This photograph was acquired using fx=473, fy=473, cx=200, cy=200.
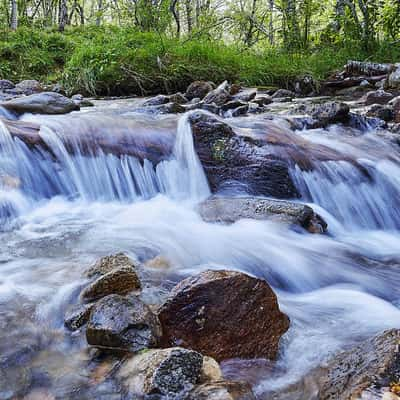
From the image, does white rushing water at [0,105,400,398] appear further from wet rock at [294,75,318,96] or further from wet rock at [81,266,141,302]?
wet rock at [294,75,318,96]

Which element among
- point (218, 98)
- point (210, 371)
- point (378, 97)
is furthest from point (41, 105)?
point (378, 97)

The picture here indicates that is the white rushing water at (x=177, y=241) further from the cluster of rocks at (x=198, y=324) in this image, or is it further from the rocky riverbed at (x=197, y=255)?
the cluster of rocks at (x=198, y=324)

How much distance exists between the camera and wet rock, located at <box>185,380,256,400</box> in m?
1.69

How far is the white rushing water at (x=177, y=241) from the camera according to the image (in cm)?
253

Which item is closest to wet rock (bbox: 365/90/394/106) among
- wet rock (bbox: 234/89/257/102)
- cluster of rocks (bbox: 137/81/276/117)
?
cluster of rocks (bbox: 137/81/276/117)

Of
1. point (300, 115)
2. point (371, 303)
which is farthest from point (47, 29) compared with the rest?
point (371, 303)

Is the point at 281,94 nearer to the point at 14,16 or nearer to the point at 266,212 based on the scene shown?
the point at 266,212

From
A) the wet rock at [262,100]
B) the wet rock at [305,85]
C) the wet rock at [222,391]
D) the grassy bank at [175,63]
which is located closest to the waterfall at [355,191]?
the wet rock at [222,391]

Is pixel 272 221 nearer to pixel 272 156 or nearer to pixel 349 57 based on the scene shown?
pixel 272 156

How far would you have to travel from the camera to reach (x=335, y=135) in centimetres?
638

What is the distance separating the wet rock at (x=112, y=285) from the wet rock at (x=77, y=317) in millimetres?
92

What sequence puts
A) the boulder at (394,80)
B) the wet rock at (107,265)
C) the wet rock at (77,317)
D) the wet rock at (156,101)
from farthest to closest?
1. the boulder at (394,80)
2. the wet rock at (156,101)
3. the wet rock at (107,265)
4. the wet rock at (77,317)

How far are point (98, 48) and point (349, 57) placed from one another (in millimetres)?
6840

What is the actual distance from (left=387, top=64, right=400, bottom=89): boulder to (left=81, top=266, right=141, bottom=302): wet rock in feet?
30.8
